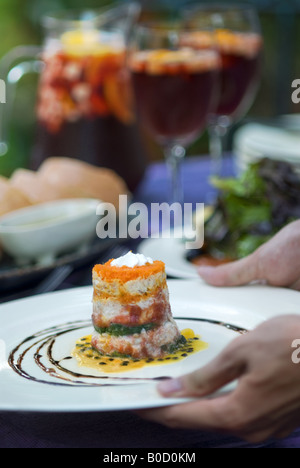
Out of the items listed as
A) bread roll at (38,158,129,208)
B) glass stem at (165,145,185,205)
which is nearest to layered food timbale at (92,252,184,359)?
bread roll at (38,158,129,208)

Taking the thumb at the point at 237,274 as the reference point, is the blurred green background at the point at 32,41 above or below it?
above

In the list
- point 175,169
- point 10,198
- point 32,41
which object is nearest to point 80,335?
point 10,198

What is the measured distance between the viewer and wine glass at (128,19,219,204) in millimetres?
1602

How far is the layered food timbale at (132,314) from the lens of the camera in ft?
2.85

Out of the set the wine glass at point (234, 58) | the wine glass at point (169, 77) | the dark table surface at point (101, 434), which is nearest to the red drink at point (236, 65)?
the wine glass at point (234, 58)

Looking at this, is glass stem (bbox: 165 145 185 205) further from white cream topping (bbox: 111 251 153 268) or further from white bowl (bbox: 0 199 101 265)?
white cream topping (bbox: 111 251 153 268)

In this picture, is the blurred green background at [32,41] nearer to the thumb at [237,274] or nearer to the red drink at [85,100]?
the red drink at [85,100]

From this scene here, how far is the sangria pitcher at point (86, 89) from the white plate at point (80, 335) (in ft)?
2.40

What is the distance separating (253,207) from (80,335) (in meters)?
0.60

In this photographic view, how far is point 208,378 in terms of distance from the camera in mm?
686

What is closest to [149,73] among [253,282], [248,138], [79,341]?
[248,138]

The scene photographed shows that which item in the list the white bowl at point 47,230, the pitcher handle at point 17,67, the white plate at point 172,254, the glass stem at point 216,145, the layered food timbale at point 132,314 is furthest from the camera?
the glass stem at point 216,145

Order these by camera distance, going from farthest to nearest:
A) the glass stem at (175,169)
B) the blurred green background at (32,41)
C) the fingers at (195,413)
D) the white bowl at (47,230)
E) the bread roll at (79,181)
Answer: the blurred green background at (32,41) < the glass stem at (175,169) < the bread roll at (79,181) < the white bowl at (47,230) < the fingers at (195,413)
